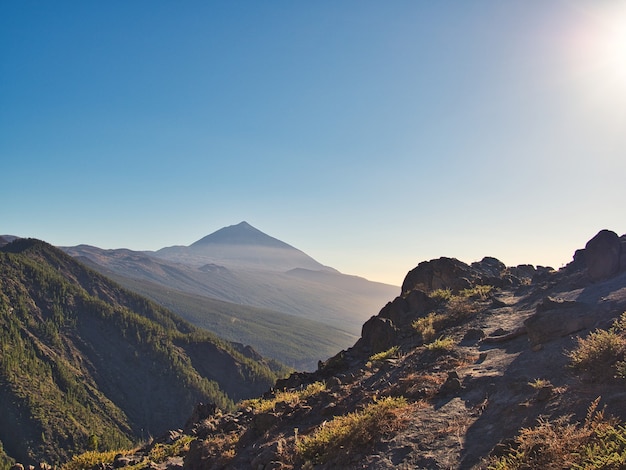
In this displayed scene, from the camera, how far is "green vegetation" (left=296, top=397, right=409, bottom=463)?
822 centimetres

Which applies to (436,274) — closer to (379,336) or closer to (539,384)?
(379,336)

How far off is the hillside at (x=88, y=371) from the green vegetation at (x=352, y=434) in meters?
116

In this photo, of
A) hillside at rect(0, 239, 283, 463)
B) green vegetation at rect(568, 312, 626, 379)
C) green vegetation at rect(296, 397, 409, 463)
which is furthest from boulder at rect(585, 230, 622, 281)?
hillside at rect(0, 239, 283, 463)

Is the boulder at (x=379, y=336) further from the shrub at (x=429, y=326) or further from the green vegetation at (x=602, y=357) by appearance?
the green vegetation at (x=602, y=357)

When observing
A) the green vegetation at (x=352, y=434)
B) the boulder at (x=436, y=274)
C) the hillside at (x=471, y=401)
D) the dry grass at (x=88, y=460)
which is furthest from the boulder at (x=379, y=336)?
the dry grass at (x=88, y=460)

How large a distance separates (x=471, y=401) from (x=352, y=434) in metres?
2.84

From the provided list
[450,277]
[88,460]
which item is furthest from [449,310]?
[88,460]

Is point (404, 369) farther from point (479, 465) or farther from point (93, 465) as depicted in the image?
point (93, 465)

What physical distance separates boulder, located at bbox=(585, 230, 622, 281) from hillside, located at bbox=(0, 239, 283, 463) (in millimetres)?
117142

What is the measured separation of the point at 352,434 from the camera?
850 centimetres

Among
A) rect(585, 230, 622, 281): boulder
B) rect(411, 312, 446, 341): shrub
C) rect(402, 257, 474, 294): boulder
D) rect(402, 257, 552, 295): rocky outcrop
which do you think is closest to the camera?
rect(411, 312, 446, 341): shrub

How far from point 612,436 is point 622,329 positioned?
5.28 m

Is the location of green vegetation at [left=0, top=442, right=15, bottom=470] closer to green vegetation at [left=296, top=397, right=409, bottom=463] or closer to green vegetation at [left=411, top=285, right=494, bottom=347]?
green vegetation at [left=411, top=285, right=494, bottom=347]

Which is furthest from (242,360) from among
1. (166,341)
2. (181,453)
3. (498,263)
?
(181,453)
